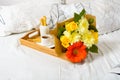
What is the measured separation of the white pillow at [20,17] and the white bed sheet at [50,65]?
25 cm

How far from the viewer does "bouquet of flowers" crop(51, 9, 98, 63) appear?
140 centimetres

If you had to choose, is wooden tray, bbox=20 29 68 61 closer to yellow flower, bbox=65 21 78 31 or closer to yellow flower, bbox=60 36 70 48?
yellow flower, bbox=60 36 70 48

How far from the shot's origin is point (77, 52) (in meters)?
1.41

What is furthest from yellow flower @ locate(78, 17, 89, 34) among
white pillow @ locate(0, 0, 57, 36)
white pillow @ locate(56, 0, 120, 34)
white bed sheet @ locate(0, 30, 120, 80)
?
white pillow @ locate(0, 0, 57, 36)

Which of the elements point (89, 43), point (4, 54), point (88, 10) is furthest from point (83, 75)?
point (88, 10)

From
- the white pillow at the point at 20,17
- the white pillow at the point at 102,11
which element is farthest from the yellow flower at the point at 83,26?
the white pillow at the point at 20,17

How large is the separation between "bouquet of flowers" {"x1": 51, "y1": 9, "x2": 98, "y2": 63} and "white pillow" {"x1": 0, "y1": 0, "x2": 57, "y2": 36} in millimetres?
570

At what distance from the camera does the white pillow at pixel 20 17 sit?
1921 mm

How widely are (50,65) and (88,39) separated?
1.03ft

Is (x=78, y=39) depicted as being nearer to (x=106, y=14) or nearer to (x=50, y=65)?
(x=50, y=65)

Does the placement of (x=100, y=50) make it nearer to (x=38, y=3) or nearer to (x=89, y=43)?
(x=89, y=43)

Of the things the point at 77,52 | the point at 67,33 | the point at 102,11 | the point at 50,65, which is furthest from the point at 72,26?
the point at 102,11

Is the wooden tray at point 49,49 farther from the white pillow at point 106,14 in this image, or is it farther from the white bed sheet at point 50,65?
the white pillow at point 106,14

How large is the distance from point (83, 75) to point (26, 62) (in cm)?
42
